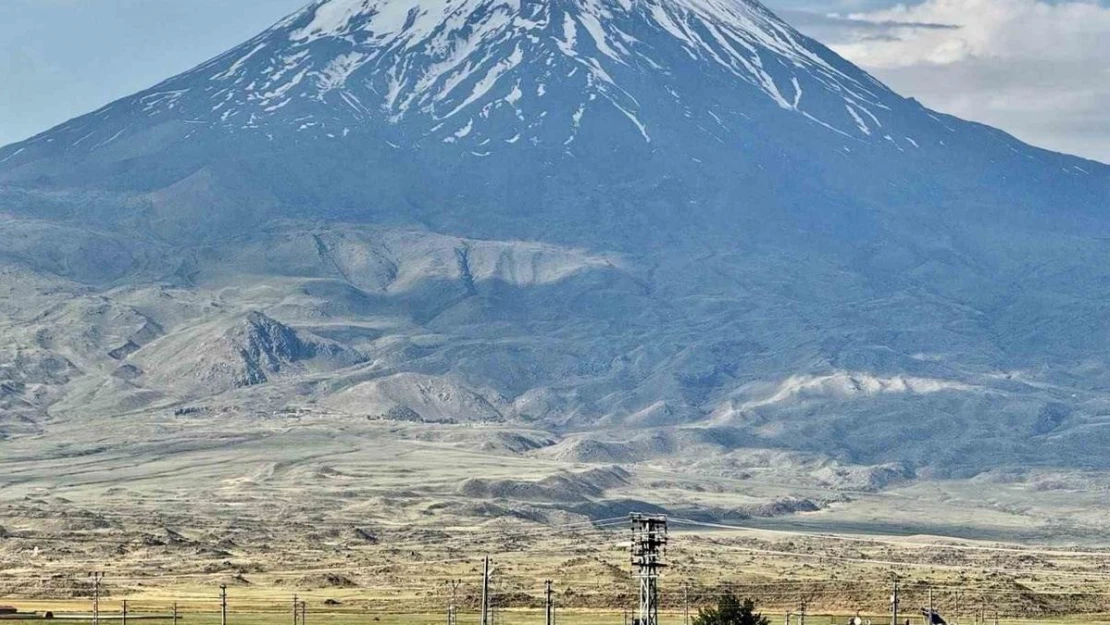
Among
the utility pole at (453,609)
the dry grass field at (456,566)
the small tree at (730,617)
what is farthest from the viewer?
the dry grass field at (456,566)

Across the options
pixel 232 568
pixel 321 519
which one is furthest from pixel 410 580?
pixel 321 519

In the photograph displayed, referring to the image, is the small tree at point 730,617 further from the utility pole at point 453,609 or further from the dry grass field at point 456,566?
the utility pole at point 453,609

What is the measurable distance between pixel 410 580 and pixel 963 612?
33.0 metres

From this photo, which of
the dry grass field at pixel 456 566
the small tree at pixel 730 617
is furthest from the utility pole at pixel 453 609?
the small tree at pixel 730 617

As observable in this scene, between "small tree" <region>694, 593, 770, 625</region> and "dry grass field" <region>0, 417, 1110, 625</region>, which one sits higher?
"dry grass field" <region>0, 417, 1110, 625</region>

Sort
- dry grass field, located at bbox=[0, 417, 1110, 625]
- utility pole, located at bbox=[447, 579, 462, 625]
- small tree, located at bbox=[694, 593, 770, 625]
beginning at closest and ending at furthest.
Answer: small tree, located at bbox=[694, 593, 770, 625]
utility pole, located at bbox=[447, 579, 462, 625]
dry grass field, located at bbox=[0, 417, 1110, 625]

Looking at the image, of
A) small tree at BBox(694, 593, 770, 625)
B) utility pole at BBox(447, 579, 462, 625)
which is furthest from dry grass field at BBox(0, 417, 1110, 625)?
small tree at BBox(694, 593, 770, 625)

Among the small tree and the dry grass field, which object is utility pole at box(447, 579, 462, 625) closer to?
the dry grass field

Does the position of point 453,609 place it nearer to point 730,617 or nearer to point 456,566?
point 730,617

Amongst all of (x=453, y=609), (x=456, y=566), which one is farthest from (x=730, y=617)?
(x=456, y=566)

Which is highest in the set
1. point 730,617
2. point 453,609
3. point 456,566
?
point 456,566

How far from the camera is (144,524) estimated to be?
568 feet

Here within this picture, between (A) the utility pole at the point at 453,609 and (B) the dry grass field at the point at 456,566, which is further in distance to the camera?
(B) the dry grass field at the point at 456,566

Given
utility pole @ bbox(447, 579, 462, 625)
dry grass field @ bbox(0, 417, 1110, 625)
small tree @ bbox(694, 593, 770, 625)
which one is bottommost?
small tree @ bbox(694, 593, 770, 625)
